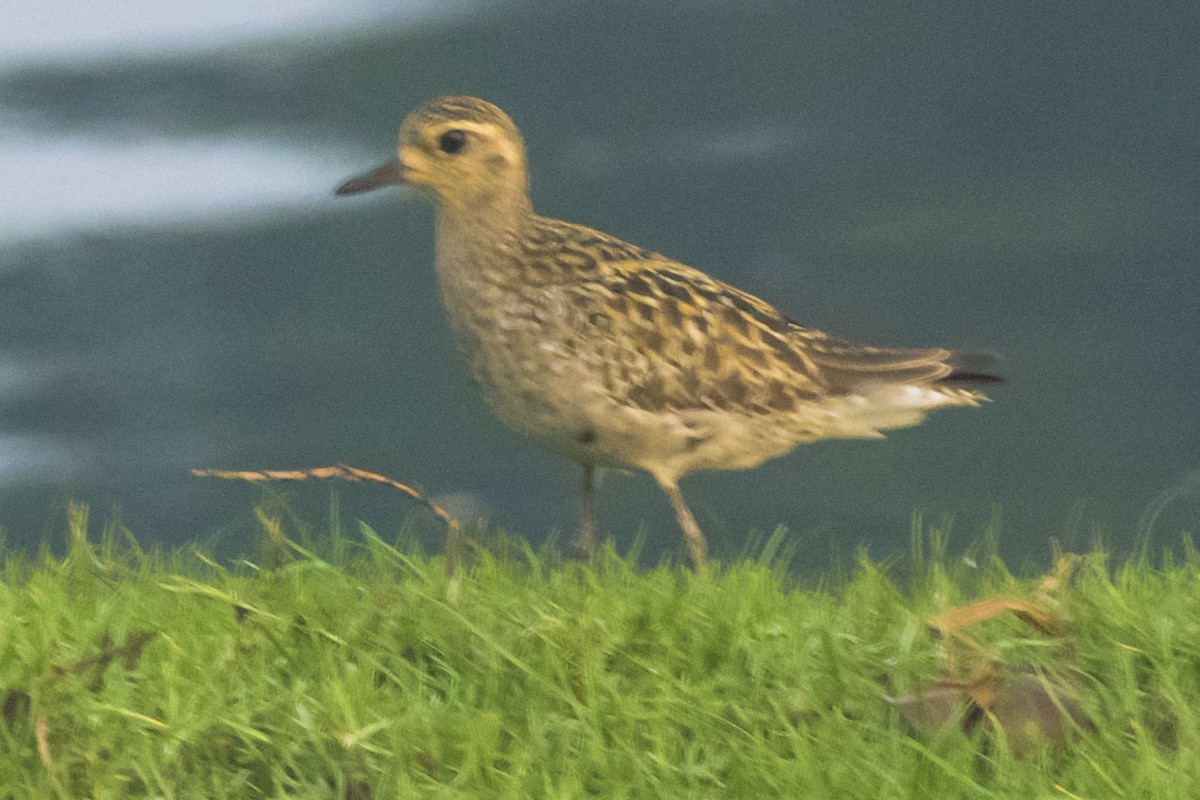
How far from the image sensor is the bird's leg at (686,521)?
5.65m

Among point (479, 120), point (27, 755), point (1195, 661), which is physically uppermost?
point (479, 120)

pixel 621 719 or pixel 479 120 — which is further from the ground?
pixel 479 120

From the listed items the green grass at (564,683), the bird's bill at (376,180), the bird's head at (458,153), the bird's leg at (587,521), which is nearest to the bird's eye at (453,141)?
the bird's head at (458,153)

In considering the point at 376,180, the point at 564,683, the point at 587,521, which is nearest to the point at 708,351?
the point at 587,521

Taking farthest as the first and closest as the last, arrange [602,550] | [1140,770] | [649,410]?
[649,410], [602,550], [1140,770]

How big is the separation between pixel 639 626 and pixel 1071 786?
1230mm

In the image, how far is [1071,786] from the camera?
3.67 metres

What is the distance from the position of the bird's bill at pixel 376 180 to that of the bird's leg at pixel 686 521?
1.44m

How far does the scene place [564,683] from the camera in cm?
412

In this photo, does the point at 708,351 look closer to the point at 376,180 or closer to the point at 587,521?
the point at 587,521

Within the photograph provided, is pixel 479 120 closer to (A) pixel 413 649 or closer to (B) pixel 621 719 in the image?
(A) pixel 413 649

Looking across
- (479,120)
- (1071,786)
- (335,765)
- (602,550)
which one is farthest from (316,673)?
(479,120)

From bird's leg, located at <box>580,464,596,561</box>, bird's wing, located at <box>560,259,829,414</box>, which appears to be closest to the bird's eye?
bird's wing, located at <box>560,259,829,414</box>

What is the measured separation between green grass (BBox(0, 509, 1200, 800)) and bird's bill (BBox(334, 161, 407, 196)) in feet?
5.18
